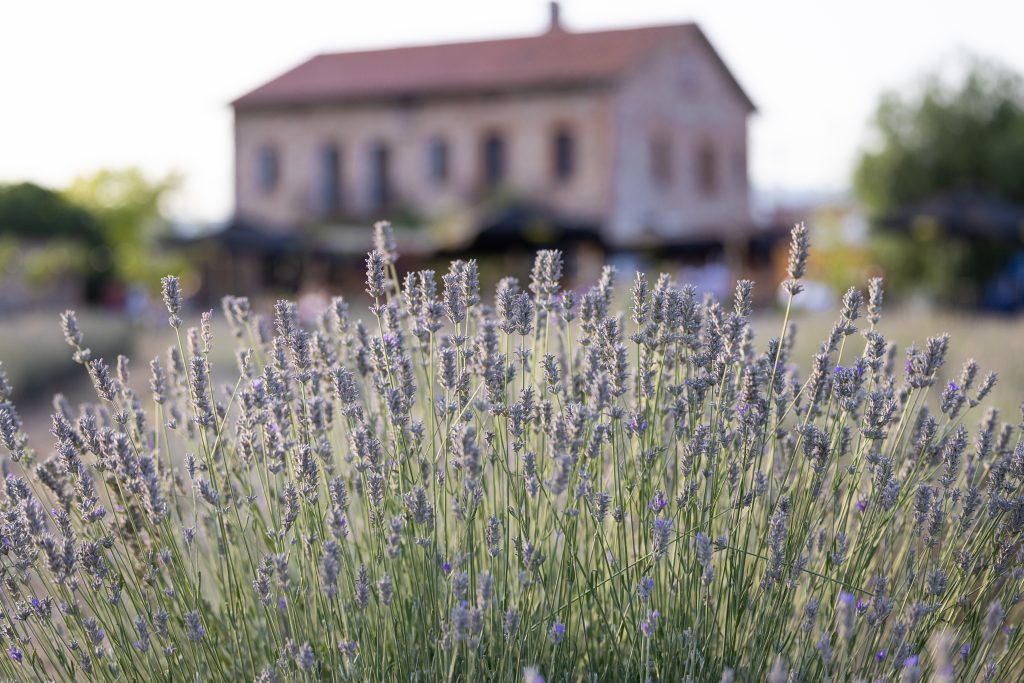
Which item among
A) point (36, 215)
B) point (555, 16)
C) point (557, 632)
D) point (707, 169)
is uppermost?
point (555, 16)

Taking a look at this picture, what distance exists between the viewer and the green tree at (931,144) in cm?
2794

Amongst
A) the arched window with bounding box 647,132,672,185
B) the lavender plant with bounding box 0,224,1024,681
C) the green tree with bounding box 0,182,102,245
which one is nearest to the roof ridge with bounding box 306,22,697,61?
the arched window with bounding box 647,132,672,185

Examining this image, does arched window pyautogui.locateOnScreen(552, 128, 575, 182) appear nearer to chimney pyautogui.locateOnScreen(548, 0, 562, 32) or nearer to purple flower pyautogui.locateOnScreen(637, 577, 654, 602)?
chimney pyautogui.locateOnScreen(548, 0, 562, 32)

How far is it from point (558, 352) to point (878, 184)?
2696 centimetres

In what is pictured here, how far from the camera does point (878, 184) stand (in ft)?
94.2

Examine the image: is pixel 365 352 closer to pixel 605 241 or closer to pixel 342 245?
pixel 605 241

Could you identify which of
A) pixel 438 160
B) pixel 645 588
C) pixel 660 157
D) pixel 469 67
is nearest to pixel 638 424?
pixel 645 588

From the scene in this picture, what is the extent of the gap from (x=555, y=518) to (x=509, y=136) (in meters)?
25.4

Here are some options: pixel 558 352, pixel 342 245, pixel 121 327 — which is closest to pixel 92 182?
pixel 342 245

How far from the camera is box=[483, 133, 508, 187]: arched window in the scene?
2753 cm

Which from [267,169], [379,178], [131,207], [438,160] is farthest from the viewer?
[131,207]

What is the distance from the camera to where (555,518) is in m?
2.51

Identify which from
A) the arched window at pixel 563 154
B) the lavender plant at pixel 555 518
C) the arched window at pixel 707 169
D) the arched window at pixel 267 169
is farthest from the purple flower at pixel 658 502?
the arched window at pixel 267 169

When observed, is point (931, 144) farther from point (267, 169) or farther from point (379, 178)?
point (267, 169)
